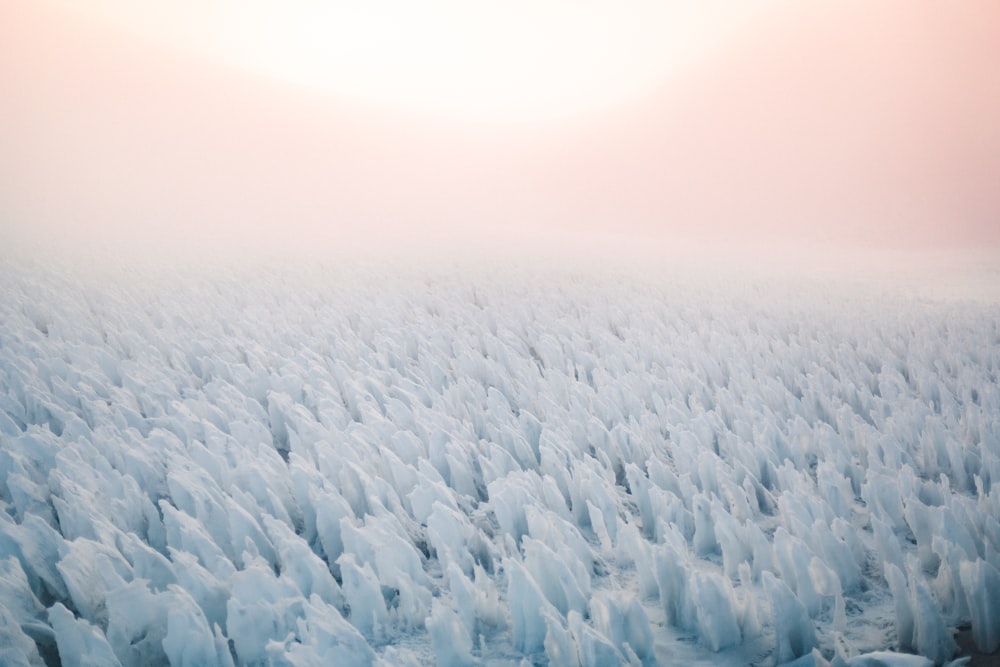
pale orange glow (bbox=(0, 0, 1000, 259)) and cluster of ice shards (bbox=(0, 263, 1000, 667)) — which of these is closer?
Result: cluster of ice shards (bbox=(0, 263, 1000, 667))

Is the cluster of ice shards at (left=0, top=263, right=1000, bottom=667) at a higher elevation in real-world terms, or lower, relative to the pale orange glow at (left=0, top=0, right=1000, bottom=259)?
lower

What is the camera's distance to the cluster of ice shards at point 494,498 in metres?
1.61

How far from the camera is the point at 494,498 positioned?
221 cm

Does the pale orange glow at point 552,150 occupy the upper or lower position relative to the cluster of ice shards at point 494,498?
upper

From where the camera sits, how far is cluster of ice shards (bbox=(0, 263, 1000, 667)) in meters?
1.61

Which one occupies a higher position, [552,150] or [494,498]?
[552,150]

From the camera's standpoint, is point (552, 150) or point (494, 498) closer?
point (494, 498)

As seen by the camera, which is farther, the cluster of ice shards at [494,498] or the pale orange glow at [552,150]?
the pale orange glow at [552,150]

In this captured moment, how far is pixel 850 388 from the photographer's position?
343 cm

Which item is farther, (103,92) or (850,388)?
(103,92)

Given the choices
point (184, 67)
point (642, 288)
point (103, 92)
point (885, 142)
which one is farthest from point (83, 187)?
point (885, 142)

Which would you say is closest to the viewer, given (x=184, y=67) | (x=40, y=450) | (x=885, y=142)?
(x=40, y=450)

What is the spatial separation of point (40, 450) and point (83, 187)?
2935 centimetres

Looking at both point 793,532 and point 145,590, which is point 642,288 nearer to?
point 793,532
